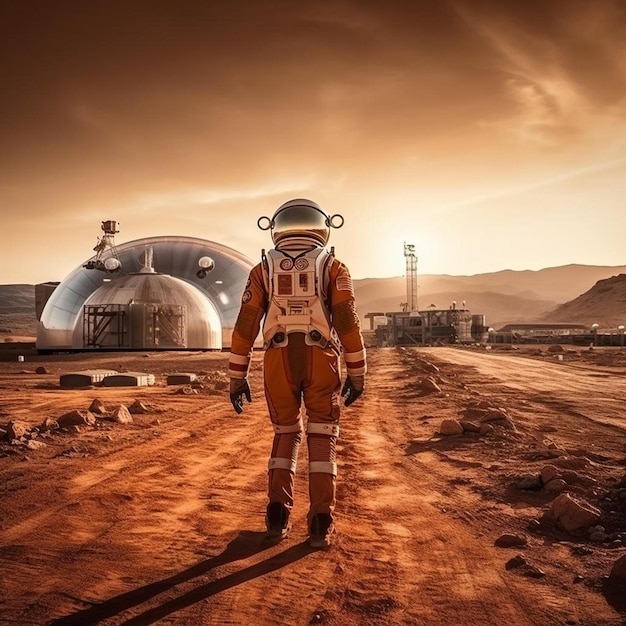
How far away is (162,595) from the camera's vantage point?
3.61 meters

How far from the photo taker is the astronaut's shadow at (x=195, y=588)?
10.9 feet

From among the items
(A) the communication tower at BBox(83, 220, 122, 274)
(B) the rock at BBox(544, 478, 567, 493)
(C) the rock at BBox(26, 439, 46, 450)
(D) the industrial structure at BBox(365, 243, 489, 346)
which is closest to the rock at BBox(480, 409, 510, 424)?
(B) the rock at BBox(544, 478, 567, 493)

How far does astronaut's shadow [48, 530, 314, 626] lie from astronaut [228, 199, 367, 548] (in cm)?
26

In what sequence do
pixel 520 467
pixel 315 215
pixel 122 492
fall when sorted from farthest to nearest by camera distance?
pixel 520 467 < pixel 122 492 < pixel 315 215

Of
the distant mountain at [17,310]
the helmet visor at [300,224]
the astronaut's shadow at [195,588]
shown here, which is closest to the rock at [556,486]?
the astronaut's shadow at [195,588]

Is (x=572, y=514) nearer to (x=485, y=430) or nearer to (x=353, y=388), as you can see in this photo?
(x=353, y=388)

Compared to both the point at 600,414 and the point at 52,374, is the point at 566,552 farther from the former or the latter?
the point at 52,374

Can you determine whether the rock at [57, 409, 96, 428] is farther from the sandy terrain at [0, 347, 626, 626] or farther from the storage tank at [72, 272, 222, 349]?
the storage tank at [72, 272, 222, 349]

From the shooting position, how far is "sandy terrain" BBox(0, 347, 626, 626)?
11.4 ft

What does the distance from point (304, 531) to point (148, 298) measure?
101ft

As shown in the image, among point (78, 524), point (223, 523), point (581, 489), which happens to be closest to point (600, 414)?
point (581, 489)

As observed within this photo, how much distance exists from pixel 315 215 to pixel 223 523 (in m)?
2.53

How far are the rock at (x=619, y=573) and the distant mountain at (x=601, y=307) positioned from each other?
101 m

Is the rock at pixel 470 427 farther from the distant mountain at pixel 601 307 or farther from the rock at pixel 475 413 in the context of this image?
the distant mountain at pixel 601 307
